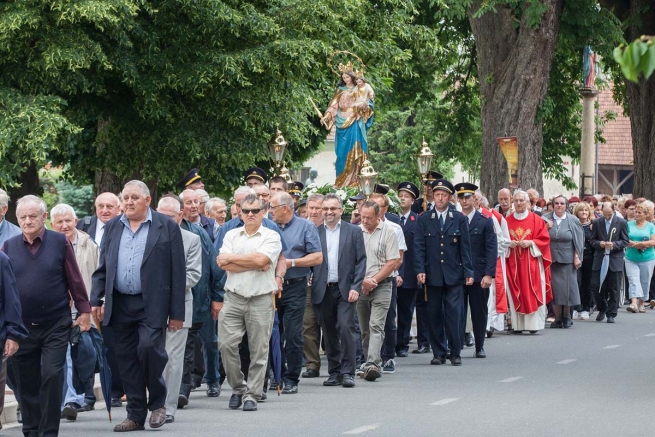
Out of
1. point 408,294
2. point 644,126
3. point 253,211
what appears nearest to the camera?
point 253,211

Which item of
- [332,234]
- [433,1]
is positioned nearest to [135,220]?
[332,234]

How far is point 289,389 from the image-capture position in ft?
42.5

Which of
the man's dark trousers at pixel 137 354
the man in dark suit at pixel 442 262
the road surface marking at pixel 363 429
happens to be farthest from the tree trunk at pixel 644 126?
the man's dark trousers at pixel 137 354

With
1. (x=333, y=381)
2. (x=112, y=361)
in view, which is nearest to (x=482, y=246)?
(x=333, y=381)

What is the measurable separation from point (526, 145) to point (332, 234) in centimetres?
1368

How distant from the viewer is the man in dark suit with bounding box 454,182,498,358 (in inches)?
638

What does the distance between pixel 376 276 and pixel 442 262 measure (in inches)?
66.1

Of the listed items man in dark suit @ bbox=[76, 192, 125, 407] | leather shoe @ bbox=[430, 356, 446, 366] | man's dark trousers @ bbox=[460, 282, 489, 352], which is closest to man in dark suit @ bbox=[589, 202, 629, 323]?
man's dark trousers @ bbox=[460, 282, 489, 352]

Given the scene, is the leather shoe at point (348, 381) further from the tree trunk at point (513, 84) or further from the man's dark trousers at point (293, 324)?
the tree trunk at point (513, 84)

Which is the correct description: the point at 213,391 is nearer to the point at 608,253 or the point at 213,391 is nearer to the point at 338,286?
the point at 338,286

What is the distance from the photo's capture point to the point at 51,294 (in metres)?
9.75

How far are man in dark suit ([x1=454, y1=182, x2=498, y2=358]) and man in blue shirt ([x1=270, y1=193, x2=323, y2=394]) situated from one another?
10.9 ft

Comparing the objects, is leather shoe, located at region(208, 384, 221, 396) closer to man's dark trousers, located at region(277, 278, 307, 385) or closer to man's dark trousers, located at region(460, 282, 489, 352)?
man's dark trousers, located at region(277, 278, 307, 385)

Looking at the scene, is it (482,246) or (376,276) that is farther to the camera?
(482,246)
